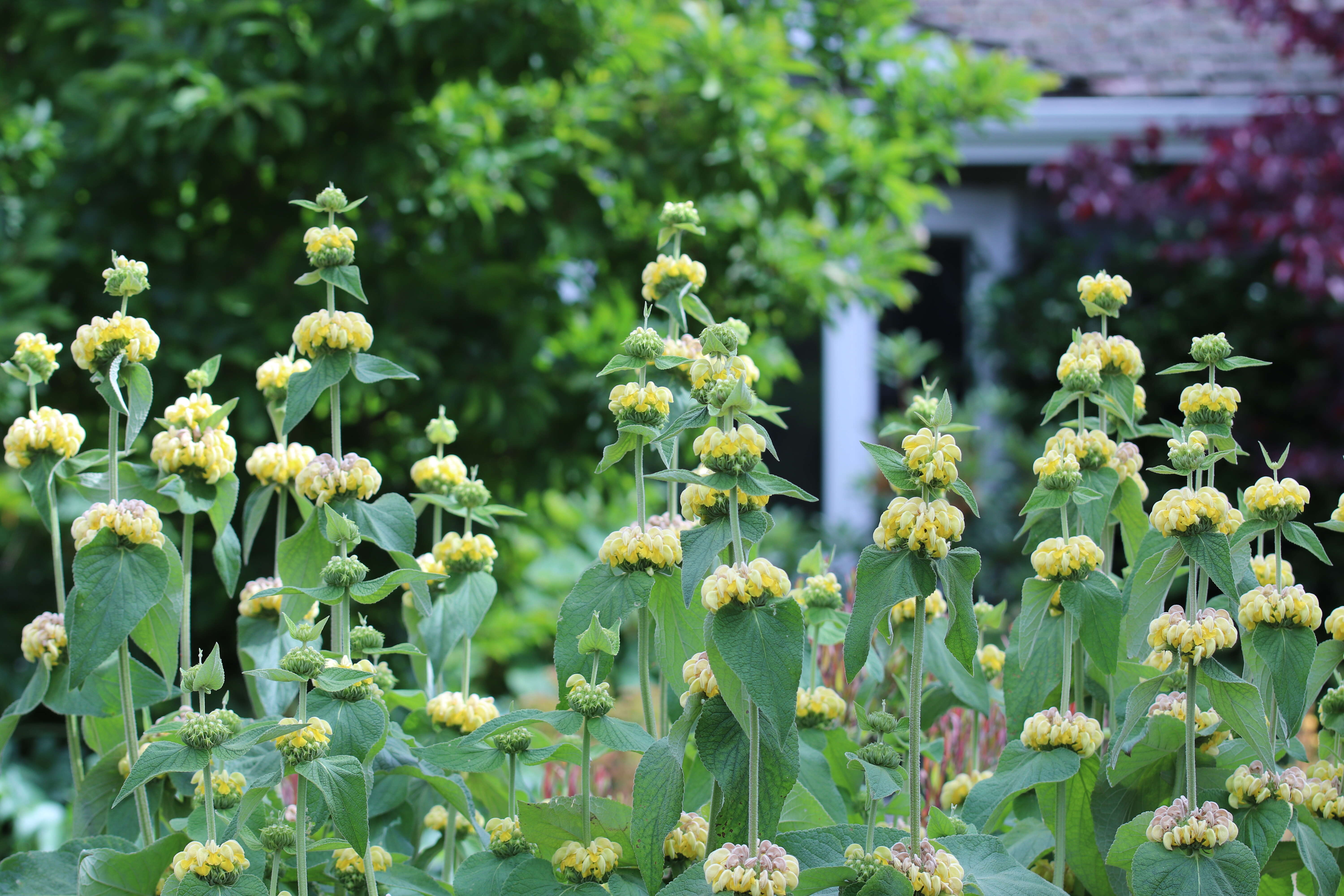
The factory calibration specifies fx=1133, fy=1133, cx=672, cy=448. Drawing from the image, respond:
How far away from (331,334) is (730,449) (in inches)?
19.6

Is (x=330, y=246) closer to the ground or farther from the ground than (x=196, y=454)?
farther from the ground

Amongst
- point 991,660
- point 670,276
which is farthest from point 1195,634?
point 670,276

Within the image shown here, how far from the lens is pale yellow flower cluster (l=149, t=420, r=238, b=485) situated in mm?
1312

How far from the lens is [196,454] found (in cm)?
131

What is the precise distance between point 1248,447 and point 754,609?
6.86m

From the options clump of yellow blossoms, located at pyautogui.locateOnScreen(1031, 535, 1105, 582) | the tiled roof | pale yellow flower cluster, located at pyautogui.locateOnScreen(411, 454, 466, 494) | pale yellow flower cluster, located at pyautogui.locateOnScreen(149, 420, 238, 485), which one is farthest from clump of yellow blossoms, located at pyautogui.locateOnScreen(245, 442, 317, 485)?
the tiled roof

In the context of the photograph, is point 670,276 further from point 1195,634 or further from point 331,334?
point 1195,634

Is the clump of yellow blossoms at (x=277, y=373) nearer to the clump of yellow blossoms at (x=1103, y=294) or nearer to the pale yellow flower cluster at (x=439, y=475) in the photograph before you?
the pale yellow flower cluster at (x=439, y=475)

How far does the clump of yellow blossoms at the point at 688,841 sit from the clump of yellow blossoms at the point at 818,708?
0.83 ft

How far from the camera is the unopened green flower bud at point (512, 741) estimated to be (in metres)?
1.18

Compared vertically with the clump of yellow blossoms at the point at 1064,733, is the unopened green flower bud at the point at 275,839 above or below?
below

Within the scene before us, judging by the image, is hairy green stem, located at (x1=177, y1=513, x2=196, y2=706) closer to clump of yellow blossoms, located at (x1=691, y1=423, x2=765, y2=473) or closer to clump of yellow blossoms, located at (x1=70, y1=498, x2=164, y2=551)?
clump of yellow blossoms, located at (x1=70, y1=498, x2=164, y2=551)

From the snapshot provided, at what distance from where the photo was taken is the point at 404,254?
4227 mm

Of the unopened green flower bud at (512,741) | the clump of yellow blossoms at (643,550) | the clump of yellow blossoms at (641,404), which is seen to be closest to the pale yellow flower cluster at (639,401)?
the clump of yellow blossoms at (641,404)
